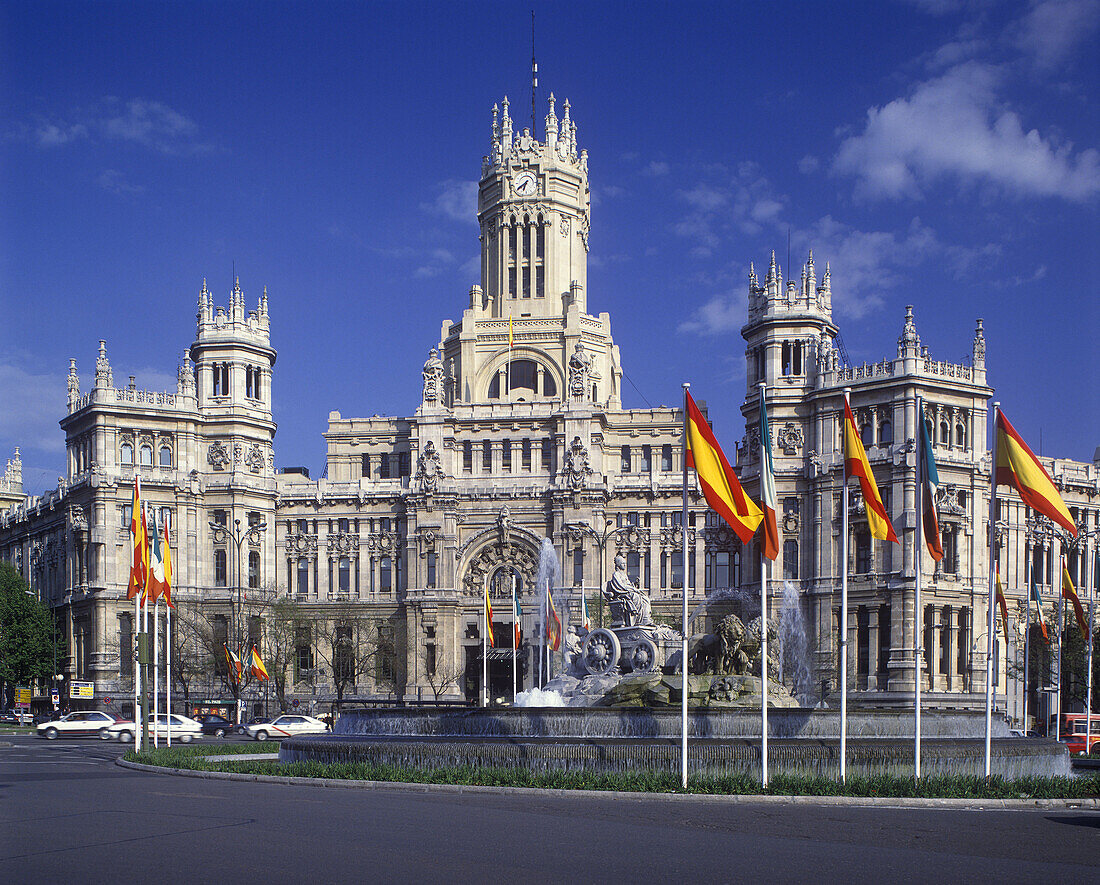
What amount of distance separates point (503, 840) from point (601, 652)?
23526mm

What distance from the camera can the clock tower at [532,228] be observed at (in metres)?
113

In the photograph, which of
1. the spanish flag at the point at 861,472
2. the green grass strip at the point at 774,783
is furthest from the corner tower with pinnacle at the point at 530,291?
the green grass strip at the point at 774,783

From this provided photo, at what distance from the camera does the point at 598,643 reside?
143 feet

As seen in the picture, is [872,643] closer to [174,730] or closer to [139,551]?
[174,730]

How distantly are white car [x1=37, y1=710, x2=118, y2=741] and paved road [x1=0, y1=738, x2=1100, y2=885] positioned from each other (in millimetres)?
42970

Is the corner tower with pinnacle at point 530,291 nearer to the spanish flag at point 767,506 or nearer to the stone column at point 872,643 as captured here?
the stone column at point 872,643

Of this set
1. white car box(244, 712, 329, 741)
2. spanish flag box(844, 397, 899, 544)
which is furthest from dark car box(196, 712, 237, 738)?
spanish flag box(844, 397, 899, 544)

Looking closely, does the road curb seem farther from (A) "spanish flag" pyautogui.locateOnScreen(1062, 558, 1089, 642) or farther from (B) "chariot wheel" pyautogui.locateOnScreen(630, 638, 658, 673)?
(A) "spanish flag" pyautogui.locateOnScreen(1062, 558, 1089, 642)

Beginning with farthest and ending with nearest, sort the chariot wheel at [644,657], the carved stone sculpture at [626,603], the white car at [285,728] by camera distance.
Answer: the white car at [285,728] → the carved stone sculpture at [626,603] → the chariot wheel at [644,657]

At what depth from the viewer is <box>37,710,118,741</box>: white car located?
67938mm

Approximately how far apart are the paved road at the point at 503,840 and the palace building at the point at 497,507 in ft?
205

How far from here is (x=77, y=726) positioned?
6912cm

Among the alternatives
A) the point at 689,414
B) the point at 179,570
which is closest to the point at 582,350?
the point at 179,570

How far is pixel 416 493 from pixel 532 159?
3466 cm
